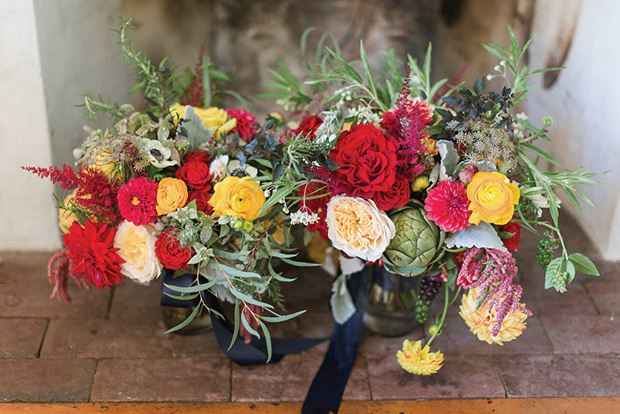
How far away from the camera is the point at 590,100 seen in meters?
1.55

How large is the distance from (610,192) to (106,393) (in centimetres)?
134

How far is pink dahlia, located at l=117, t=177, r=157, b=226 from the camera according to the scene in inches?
40.7

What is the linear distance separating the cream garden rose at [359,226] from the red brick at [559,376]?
1.61 feet

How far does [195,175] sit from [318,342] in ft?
1.67

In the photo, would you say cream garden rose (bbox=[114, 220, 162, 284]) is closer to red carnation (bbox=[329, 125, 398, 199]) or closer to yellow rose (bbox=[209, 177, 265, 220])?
yellow rose (bbox=[209, 177, 265, 220])

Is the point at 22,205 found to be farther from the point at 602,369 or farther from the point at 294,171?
the point at 602,369

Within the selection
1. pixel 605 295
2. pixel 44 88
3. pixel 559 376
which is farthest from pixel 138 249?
pixel 605 295

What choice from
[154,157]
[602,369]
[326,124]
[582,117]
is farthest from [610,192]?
[154,157]

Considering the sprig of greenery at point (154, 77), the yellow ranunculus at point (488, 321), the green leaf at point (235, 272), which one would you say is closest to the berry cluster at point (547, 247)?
the yellow ranunculus at point (488, 321)

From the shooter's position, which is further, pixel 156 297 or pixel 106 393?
pixel 156 297

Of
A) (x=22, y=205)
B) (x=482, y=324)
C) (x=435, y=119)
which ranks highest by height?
(x=435, y=119)

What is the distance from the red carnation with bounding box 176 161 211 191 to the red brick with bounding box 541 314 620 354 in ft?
2.93

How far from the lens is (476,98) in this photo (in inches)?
40.8

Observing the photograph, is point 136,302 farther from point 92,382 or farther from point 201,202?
point 201,202
